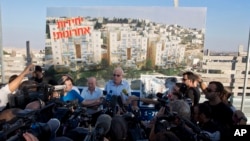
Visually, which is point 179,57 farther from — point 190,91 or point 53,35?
point 53,35

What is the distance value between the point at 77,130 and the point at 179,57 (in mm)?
3613

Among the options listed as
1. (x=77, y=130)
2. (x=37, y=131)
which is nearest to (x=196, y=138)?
(x=77, y=130)

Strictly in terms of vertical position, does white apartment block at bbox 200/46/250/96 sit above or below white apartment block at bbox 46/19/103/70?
below

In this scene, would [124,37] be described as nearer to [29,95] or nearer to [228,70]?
[228,70]

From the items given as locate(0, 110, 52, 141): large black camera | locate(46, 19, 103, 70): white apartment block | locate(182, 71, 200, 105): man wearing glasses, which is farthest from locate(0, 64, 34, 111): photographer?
locate(46, 19, 103, 70): white apartment block

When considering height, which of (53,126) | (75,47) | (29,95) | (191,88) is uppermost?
(75,47)

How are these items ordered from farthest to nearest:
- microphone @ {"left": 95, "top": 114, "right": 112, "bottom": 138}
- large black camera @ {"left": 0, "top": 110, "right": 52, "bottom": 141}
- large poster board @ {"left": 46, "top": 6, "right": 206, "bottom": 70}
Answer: large poster board @ {"left": 46, "top": 6, "right": 206, "bottom": 70} < microphone @ {"left": 95, "top": 114, "right": 112, "bottom": 138} < large black camera @ {"left": 0, "top": 110, "right": 52, "bottom": 141}

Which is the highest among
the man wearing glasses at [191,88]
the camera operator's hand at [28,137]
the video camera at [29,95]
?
the video camera at [29,95]

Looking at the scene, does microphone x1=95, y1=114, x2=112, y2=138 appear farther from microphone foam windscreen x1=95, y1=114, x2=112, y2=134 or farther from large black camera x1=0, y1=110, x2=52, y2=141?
large black camera x1=0, y1=110, x2=52, y2=141

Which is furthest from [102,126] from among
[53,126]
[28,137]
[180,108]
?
[180,108]

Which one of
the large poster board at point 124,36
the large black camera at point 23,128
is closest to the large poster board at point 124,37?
the large poster board at point 124,36

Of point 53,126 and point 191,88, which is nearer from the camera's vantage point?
point 53,126

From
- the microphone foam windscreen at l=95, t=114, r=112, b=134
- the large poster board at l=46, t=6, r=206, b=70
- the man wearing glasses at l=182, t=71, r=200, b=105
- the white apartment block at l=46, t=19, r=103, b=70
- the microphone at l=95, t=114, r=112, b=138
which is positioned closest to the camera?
the microphone at l=95, t=114, r=112, b=138

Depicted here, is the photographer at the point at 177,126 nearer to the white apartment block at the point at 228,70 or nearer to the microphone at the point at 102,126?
the microphone at the point at 102,126
